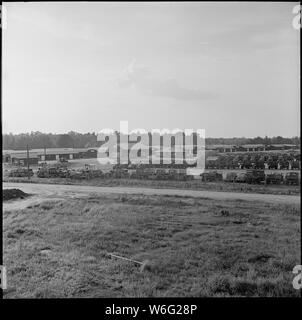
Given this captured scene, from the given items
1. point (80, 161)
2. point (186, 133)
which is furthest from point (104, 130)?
→ point (186, 133)

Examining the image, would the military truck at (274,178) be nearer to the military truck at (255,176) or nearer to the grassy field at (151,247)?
the military truck at (255,176)

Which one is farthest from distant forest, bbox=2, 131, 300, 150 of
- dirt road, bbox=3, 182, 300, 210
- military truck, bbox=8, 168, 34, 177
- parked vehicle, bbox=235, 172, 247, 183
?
dirt road, bbox=3, 182, 300, 210

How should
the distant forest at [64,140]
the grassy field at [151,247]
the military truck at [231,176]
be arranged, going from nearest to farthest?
1. the grassy field at [151,247]
2. the distant forest at [64,140]
3. the military truck at [231,176]

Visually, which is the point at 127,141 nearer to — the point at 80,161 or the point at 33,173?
the point at 80,161

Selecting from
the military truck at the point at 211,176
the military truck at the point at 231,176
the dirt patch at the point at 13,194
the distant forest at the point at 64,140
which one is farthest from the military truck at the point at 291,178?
the dirt patch at the point at 13,194

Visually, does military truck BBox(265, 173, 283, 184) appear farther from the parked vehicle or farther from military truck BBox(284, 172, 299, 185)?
the parked vehicle

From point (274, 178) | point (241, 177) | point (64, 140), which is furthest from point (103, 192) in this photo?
point (274, 178)
